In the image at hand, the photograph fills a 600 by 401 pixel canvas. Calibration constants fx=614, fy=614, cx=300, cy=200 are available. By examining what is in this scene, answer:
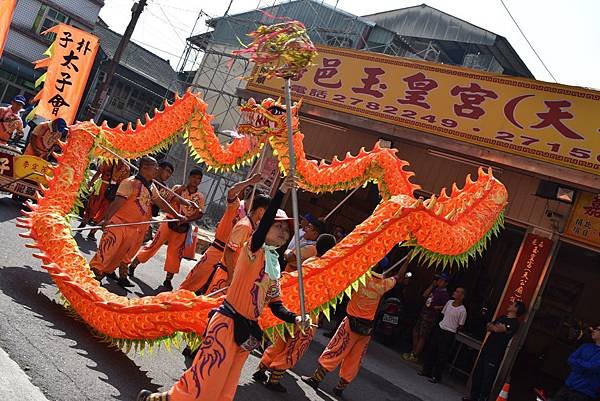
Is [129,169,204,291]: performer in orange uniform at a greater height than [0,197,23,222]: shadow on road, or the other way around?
[129,169,204,291]: performer in orange uniform

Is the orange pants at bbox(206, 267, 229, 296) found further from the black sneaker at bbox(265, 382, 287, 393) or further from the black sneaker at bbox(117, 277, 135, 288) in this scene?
the black sneaker at bbox(117, 277, 135, 288)

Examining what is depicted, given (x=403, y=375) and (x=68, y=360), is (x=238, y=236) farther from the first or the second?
(x=403, y=375)

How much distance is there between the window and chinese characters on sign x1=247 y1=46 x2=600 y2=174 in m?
21.5

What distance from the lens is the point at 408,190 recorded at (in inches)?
270

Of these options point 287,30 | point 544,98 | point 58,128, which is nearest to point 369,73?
point 544,98

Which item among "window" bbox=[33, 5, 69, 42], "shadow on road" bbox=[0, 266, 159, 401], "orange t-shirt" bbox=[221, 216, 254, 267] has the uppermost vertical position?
"window" bbox=[33, 5, 69, 42]

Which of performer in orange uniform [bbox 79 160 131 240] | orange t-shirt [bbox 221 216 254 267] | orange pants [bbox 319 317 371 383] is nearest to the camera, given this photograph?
orange t-shirt [bbox 221 216 254 267]

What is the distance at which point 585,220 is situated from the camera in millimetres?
9750

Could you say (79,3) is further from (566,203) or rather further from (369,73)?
(566,203)

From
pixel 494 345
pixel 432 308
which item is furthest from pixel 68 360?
pixel 432 308

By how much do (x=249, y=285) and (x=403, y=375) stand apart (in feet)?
21.5

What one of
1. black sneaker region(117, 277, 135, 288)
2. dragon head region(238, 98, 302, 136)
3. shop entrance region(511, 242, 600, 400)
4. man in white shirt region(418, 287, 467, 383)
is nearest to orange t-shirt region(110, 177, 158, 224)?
black sneaker region(117, 277, 135, 288)

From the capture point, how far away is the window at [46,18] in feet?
100

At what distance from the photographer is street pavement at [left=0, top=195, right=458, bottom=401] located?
14.1ft
